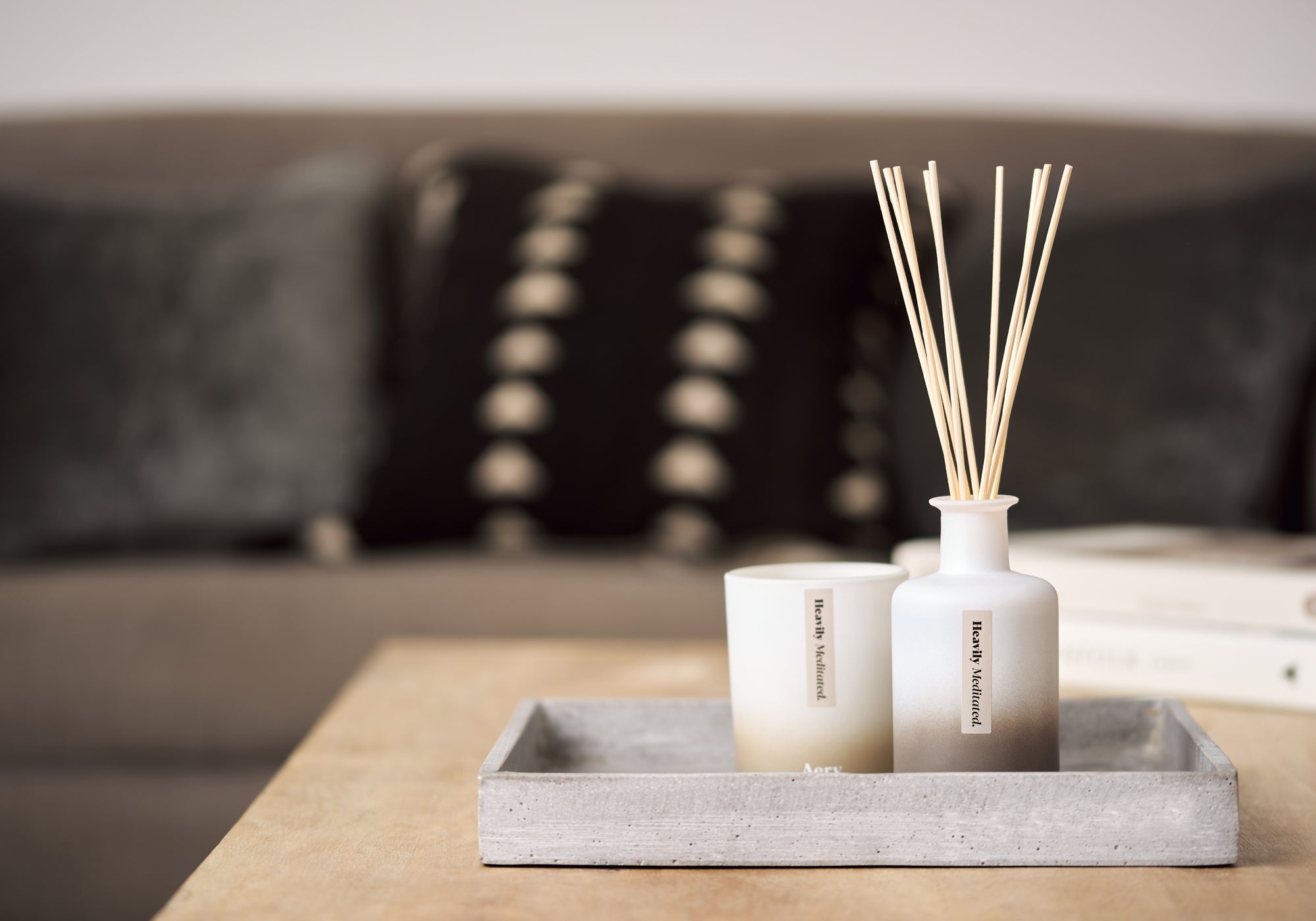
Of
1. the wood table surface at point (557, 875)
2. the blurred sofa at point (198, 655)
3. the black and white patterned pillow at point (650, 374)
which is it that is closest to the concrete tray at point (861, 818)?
the wood table surface at point (557, 875)

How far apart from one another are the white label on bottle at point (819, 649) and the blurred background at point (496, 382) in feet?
2.25

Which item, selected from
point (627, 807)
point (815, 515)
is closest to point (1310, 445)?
point (815, 515)

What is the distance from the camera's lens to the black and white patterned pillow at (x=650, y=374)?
1313mm

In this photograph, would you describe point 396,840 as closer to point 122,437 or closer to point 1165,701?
point 1165,701

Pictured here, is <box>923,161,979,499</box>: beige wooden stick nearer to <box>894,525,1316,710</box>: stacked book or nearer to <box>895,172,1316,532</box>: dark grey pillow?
<box>894,525,1316,710</box>: stacked book

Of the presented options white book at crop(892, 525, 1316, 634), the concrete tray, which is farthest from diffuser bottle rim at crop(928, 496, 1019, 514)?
white book at crop(892, 525, 1316, 634)

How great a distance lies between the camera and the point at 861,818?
45 centimetres

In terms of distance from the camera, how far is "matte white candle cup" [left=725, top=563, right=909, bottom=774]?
1.63ft

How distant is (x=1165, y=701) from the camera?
57cm

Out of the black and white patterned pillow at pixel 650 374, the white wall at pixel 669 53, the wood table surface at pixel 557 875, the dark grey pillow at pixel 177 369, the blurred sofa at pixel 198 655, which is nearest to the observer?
the wood table surface at pixel 557 875

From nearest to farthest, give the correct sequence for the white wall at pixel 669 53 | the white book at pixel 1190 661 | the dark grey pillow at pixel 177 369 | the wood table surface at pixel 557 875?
the wood table surface at pixel 557 875, the white book at pixel 1190 661, the dark grey pillow at pixel 177 369, the white wall at pixel 669 53

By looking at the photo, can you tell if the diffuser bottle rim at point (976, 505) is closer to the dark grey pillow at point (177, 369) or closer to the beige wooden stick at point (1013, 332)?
the beige wooden stick at point (1013, 332)

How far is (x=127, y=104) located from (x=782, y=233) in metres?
1.21

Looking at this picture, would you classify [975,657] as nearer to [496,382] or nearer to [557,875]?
[557,875]
